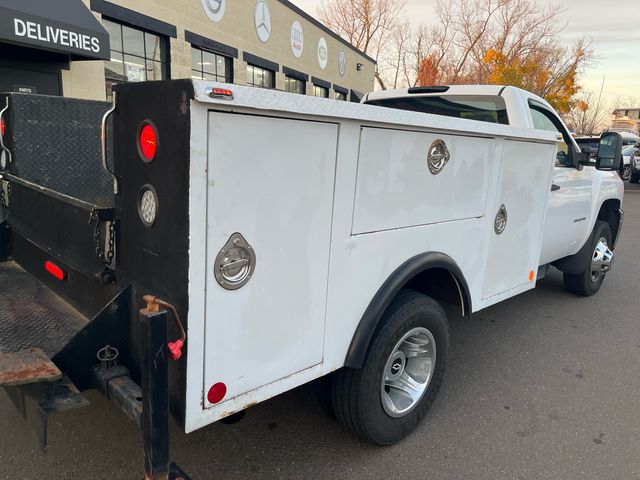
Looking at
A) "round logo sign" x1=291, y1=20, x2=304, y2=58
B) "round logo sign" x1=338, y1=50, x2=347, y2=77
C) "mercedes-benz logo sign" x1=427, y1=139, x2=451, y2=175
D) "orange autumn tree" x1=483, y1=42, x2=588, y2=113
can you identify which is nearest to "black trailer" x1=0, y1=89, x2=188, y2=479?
"mercedes-benz logo sign" x1=427, y1=139, x2=451, y2=175

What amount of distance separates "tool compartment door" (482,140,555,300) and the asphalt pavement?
29.5 inches

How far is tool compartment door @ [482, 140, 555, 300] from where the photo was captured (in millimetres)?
3199

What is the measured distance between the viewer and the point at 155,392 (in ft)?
5.24

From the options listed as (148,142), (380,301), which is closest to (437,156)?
(380,301)

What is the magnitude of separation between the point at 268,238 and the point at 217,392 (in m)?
0.60

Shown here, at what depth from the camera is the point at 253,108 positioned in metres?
1.66

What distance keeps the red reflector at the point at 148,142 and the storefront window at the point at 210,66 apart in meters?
10.3

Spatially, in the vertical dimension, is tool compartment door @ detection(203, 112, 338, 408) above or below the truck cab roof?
below

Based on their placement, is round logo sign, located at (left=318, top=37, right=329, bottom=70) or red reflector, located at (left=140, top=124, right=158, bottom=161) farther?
round logo sign, located at (left=318, top=37, right=329, bottom=70)

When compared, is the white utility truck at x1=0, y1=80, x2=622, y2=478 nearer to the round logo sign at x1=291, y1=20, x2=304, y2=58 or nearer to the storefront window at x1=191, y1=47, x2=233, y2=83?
the storefront window at x1=191, y1=47, x2=233, y2=83

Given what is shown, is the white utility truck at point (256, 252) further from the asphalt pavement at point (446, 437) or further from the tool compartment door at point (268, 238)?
the asphalt pavement at point (446, 437)

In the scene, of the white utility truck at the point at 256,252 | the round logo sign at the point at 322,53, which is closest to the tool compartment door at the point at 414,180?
the white utility truck at the point at 256,252

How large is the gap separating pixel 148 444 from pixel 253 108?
1158 millimetres

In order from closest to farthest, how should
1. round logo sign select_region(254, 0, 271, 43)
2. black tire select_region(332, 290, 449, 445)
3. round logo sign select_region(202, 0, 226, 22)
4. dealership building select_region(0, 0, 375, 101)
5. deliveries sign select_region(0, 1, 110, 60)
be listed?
black tire select_region(332, 290, 449, 445), deliveries sign select_region(0, 1, 110, 60), dealership building select_region(0, 0, 375, 101), round logo sign select_region(202, 0, 226, 22), round logo sign select_region(254, 0, 271, 43)
